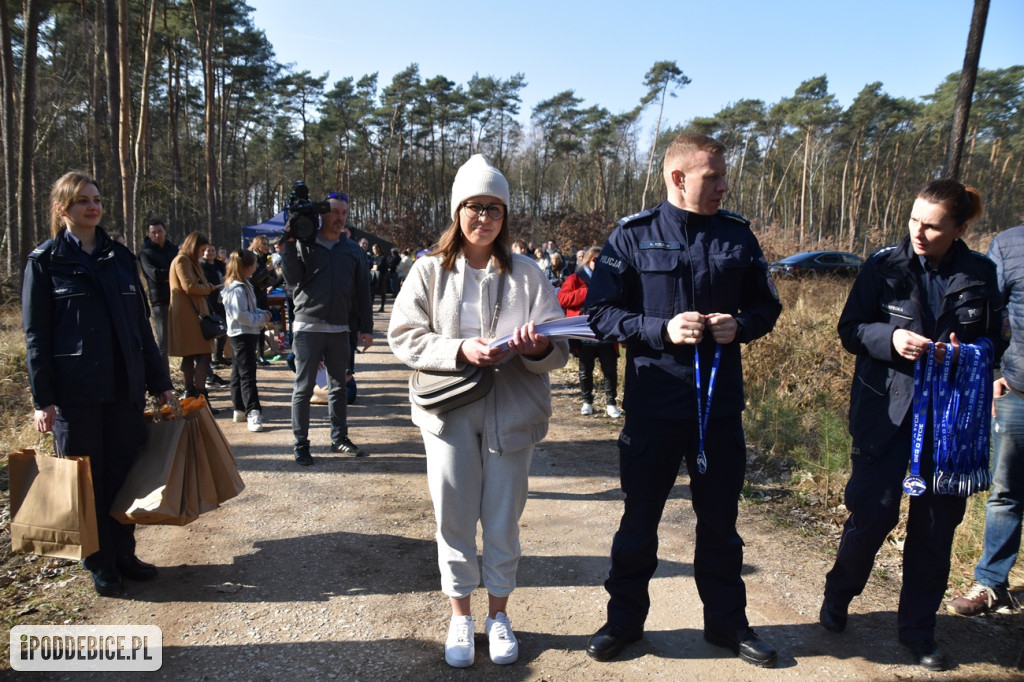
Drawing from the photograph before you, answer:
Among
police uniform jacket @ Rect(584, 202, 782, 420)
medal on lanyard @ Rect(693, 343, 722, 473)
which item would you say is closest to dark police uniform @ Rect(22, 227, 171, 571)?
police uniform jacket @ Rect(584, 202, 782, 420)

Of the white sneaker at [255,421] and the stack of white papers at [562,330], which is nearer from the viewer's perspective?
the stack of white papers at [562,330]

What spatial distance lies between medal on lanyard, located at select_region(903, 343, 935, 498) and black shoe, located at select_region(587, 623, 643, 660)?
137 cm

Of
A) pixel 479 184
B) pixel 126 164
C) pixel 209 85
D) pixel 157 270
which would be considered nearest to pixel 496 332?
pixel 479 184

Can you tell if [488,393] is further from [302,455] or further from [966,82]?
[966,82]

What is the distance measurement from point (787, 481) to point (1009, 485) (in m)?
2.04

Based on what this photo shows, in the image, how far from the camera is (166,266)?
7.65 m

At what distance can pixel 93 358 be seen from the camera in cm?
329

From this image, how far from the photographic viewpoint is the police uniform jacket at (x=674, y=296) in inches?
108

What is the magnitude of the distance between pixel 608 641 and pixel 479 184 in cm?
204

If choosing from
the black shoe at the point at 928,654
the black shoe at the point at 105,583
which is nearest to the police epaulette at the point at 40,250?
the black shoe at the point at 105,583

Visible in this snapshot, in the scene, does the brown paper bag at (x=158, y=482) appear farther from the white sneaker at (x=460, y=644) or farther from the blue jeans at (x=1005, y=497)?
the blue jeans at (x=1005, y=497)

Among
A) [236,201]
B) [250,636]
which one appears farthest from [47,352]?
[236,201]

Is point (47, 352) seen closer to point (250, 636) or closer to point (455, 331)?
point (250, 636)

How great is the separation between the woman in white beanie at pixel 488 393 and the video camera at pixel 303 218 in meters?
2.80
